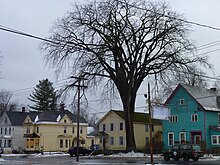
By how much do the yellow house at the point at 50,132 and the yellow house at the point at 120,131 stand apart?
749 cm

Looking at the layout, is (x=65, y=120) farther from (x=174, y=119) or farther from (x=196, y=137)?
(x=196, y=137)

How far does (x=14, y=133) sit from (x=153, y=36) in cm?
4056

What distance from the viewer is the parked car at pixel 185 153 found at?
1522 inches

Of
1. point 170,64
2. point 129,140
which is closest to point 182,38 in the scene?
point 170,64

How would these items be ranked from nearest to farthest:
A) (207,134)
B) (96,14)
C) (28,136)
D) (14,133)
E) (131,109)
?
(96,14) → (131,109) → (207,134) → (28,136) → (14,133)

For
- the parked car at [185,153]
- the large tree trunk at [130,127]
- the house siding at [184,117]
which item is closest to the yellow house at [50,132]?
the house siding at [184,117]

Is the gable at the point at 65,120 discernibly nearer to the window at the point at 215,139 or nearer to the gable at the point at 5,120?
the gable at the point at 5,120

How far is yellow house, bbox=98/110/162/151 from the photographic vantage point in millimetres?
68188

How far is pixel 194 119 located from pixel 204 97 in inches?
162

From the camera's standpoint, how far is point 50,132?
75.4 m

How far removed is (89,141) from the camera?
270 ft

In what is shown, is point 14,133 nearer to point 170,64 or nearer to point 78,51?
point 78,51

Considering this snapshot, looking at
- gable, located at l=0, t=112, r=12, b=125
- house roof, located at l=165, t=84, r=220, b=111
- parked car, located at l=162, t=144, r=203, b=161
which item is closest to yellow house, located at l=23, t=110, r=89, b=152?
gable, located at l=0, t=112, r=12, b=125

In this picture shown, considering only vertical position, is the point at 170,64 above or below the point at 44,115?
above
